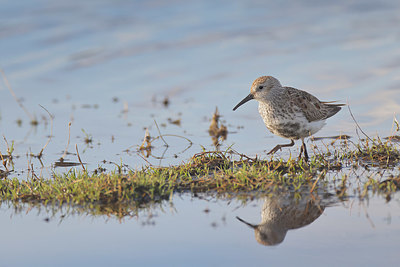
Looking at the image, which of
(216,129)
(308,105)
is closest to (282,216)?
(308,105)

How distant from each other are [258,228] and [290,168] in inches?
82.1

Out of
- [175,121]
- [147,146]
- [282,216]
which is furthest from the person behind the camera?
[175,121]

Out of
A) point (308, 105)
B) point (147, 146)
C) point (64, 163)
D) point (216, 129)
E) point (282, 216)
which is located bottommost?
point (282, 216)

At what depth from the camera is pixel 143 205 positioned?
746cm

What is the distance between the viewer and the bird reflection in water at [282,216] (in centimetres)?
652

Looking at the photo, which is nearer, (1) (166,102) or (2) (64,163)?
(2) (64,163)

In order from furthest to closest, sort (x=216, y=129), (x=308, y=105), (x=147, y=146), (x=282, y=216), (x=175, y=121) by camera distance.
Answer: (x=175, y=121), (x=216, y=129), (x=147, y=146), (x=308, y=105), (x=282, y=216)

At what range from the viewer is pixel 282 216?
698 cm

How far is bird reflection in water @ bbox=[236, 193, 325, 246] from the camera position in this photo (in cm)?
652

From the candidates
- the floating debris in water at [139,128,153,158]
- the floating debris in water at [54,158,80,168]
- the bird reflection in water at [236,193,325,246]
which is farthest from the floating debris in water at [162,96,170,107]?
the bird reflection in water at [236,193,325,246]

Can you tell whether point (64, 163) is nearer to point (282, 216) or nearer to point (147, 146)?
point (147, 146)

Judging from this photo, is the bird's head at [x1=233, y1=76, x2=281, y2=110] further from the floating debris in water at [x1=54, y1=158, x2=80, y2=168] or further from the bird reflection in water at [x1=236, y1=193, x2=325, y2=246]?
the floating debris in water at [x1=54, y1=158, x2=80, y2=168]

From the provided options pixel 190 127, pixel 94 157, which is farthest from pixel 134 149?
pixel 190 127

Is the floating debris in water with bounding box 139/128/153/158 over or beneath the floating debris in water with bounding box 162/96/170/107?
beneath
